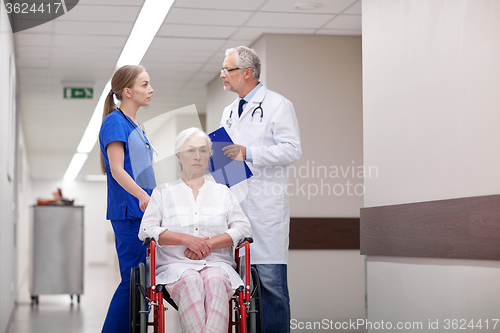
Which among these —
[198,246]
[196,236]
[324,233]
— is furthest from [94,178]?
[198,246]

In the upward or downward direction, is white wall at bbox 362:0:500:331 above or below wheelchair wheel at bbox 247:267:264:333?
above

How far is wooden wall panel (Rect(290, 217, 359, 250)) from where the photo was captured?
5.66m

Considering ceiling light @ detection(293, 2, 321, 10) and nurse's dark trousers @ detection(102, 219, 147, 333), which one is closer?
nurse's dark trousers @ detection(102, 219, 147, 333)

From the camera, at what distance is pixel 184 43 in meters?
6.15

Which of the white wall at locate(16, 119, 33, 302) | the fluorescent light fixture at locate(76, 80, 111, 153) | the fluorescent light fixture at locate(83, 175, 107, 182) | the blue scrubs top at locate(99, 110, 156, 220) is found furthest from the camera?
the fluorescent light fixture at locate(83, 175, 107, 182)

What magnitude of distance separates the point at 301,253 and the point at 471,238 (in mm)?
3141

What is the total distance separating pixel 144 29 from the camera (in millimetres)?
5648

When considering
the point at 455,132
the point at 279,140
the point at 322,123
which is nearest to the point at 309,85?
the point at 322,123

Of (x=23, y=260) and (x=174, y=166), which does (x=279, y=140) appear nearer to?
(x=174, y=166)

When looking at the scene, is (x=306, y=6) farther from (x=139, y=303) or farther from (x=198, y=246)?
(x=139, y=303)

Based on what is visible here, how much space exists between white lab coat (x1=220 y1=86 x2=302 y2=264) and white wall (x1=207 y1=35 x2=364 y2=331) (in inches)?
95.8

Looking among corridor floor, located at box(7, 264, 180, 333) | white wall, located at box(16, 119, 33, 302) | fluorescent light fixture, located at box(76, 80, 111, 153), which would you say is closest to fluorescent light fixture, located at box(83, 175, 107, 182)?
white wall, located at box(16, 119, 33, 302)

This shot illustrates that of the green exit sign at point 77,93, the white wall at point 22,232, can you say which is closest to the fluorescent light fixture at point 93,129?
the green exit sign at point 77,93

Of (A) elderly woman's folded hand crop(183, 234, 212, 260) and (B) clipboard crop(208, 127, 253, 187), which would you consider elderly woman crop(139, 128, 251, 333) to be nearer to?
(A) elderly woman's folded hand crop(183, 234, 212, 260)
